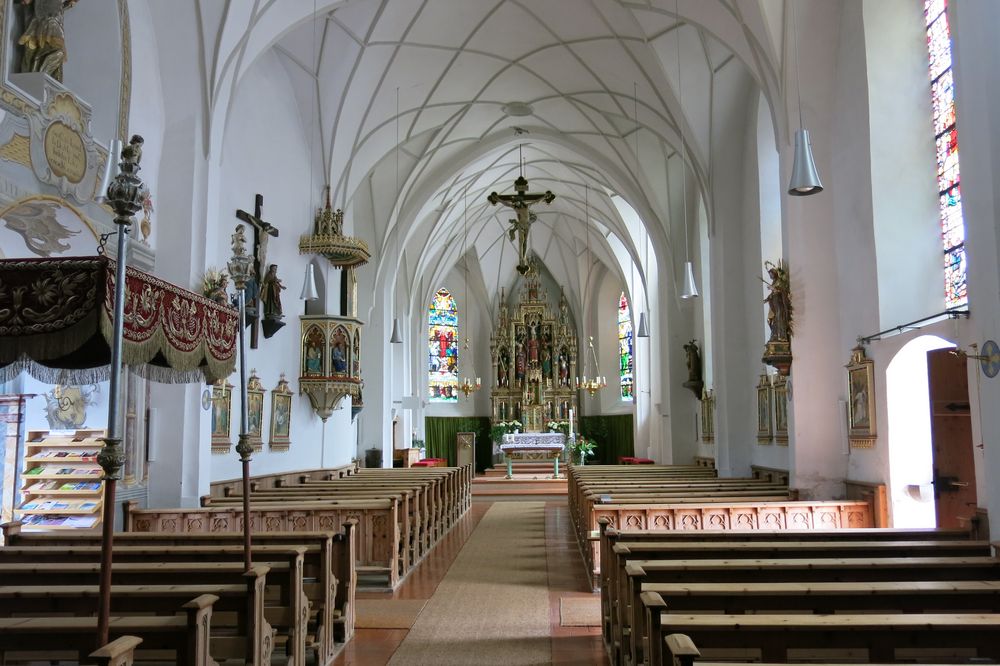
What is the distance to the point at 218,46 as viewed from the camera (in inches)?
429

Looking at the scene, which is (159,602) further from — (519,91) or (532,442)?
(532,442)

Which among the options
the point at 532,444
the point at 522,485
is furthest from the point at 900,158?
the point at 532,444

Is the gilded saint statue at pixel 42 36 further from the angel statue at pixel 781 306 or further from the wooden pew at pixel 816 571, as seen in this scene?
the angel statue at pixel 781 306

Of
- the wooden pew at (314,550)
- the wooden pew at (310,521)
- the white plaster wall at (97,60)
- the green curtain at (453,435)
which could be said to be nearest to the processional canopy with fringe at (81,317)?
the wooden pew at (314,550)

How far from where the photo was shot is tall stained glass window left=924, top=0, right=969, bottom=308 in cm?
916

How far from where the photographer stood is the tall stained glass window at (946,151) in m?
9.16

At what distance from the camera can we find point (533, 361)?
1249 inches

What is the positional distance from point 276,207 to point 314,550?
9599mm

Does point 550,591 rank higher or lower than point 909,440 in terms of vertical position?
lower

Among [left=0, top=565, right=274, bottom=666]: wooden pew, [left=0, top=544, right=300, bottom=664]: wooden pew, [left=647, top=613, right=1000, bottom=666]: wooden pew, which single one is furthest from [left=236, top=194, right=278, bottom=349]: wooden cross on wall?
[left=647, top=613, right=1000, bottom=666]: wooden pew

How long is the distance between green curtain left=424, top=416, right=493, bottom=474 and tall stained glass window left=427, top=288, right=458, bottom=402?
96 centimetres

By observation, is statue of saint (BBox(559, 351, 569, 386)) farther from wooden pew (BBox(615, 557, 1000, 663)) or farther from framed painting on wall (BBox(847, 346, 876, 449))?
wooden pew (BBox(615, 557, 1000, 663))

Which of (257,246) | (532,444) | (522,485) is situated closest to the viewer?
(257,246)

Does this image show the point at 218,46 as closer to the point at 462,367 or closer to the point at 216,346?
the point at 216,346
